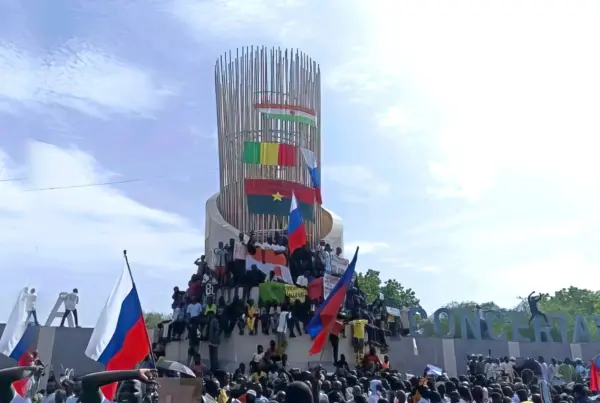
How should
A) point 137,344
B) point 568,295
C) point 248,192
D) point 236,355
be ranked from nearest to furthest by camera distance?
point 137,344
point 236,355
point 248,192
point 568,295

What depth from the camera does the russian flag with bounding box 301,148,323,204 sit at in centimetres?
2289

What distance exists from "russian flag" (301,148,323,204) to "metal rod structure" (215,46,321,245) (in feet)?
0.81

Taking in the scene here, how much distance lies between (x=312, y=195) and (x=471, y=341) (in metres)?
7.43

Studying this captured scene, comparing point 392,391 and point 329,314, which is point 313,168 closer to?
point 329,314

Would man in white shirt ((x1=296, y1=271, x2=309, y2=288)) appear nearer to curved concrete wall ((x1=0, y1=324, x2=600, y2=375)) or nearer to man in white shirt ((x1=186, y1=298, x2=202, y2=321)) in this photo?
curved concrete wall ((x1=0, y1=324, x2=600, y2=375))

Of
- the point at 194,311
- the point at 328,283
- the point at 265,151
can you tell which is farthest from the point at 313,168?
the point at 194,311

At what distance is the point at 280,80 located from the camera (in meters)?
23.6

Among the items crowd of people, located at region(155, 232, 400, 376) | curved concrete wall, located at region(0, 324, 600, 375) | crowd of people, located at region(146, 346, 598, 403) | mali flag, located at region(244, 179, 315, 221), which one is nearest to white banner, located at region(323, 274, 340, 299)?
crowd of people, located at region(155, 232, 400, 376)

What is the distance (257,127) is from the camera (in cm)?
2297

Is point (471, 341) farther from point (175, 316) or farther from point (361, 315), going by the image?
point (175, 316)

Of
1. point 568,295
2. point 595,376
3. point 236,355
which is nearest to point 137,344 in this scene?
point 595,376

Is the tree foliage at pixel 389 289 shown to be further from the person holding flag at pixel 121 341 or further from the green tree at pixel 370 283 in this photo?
the person holding flag at pixel 121 341

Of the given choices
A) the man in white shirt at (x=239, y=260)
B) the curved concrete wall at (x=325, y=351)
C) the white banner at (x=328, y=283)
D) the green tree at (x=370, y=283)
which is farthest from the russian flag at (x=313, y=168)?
the green tree at (x=370, y=283)

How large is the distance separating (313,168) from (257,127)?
2.42m
